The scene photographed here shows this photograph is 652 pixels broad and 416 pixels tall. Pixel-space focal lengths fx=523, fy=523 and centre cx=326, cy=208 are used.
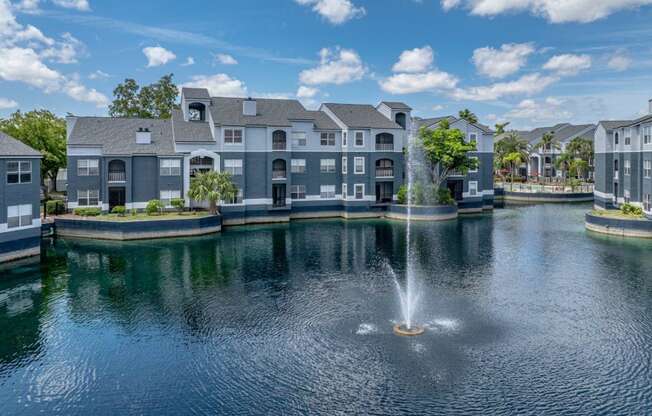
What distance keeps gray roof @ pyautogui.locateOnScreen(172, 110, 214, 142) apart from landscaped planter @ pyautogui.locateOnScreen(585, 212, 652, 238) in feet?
126

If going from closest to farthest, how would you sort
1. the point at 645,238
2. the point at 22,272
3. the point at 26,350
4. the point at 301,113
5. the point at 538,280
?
the point at 26,350 → the point at 538,280 → the point at 22,272 → the point at 645,238 → the point at 301,113

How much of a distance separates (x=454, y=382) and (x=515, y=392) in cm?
193

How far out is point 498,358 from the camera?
64.0 feet

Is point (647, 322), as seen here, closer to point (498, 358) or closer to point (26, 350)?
point (498, 358)

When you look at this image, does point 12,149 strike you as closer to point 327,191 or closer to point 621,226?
point 327,191

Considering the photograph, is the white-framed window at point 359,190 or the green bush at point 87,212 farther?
the white-framed window at point 359,190

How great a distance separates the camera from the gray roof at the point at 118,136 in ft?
169

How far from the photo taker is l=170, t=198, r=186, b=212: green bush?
5191 centimetres

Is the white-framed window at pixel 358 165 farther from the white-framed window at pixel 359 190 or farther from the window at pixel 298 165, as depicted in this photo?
the window at pixel 298 165

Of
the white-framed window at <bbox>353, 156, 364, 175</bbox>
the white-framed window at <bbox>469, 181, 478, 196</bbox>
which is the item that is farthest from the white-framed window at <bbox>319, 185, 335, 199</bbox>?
the white-framed window at <bbox>469, 181, 478, 196</bbox>

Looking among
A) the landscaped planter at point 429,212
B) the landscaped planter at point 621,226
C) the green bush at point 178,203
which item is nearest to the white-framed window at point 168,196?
the green bush at point 178,203

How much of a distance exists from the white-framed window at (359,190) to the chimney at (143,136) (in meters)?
23.1

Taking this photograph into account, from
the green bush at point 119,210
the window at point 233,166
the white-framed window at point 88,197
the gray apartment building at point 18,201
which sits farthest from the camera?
the window at point 233,166

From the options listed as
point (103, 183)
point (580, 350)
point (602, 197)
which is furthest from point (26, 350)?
point (602, 197)
